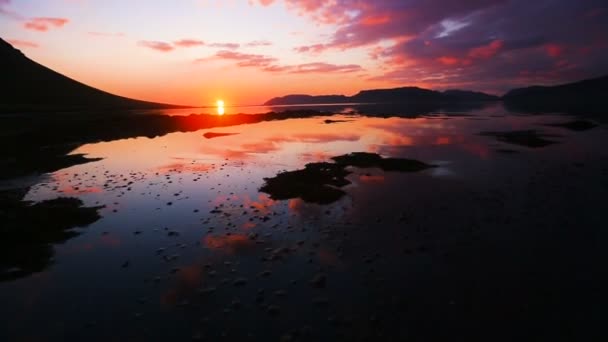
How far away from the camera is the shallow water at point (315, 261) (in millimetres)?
9375

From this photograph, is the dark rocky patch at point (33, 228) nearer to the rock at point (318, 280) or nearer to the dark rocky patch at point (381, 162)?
the rock at point (318, 280)

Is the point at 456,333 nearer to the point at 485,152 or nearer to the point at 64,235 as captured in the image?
the point at 64,235

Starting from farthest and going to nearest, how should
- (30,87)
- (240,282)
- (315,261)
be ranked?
(30,87), (315,261), (240,282)

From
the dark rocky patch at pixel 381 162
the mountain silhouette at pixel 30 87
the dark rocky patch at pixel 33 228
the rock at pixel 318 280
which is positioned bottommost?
the rock at pixel 318 280

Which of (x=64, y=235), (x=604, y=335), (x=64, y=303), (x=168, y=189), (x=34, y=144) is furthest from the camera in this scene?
(x=34, y=144)

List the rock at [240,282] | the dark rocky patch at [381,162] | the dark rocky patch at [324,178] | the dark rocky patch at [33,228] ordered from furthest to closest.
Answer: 1. the dark rocky patch at [381,162]
2. the dark rocky patch at [324,178]
3. the dark rocky patch at [33,228]
4. the rock at [240,282]

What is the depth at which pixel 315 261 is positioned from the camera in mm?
12953

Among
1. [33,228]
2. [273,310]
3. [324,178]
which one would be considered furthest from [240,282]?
[324,178]

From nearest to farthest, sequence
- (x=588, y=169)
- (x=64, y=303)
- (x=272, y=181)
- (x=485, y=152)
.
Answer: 1. (x=64, y=303)
2. (x=272, y=181)
3. (x=588, y=169)
4. (x=485, y=152)

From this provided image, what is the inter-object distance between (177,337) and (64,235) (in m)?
11.2

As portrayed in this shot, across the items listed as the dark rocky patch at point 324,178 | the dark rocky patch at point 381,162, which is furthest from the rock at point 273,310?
the dark rocky patch at point 381,162

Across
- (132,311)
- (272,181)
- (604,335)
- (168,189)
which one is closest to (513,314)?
(604,335)

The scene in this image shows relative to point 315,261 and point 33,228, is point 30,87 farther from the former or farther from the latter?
point 315,261

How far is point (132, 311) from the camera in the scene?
9906mm
